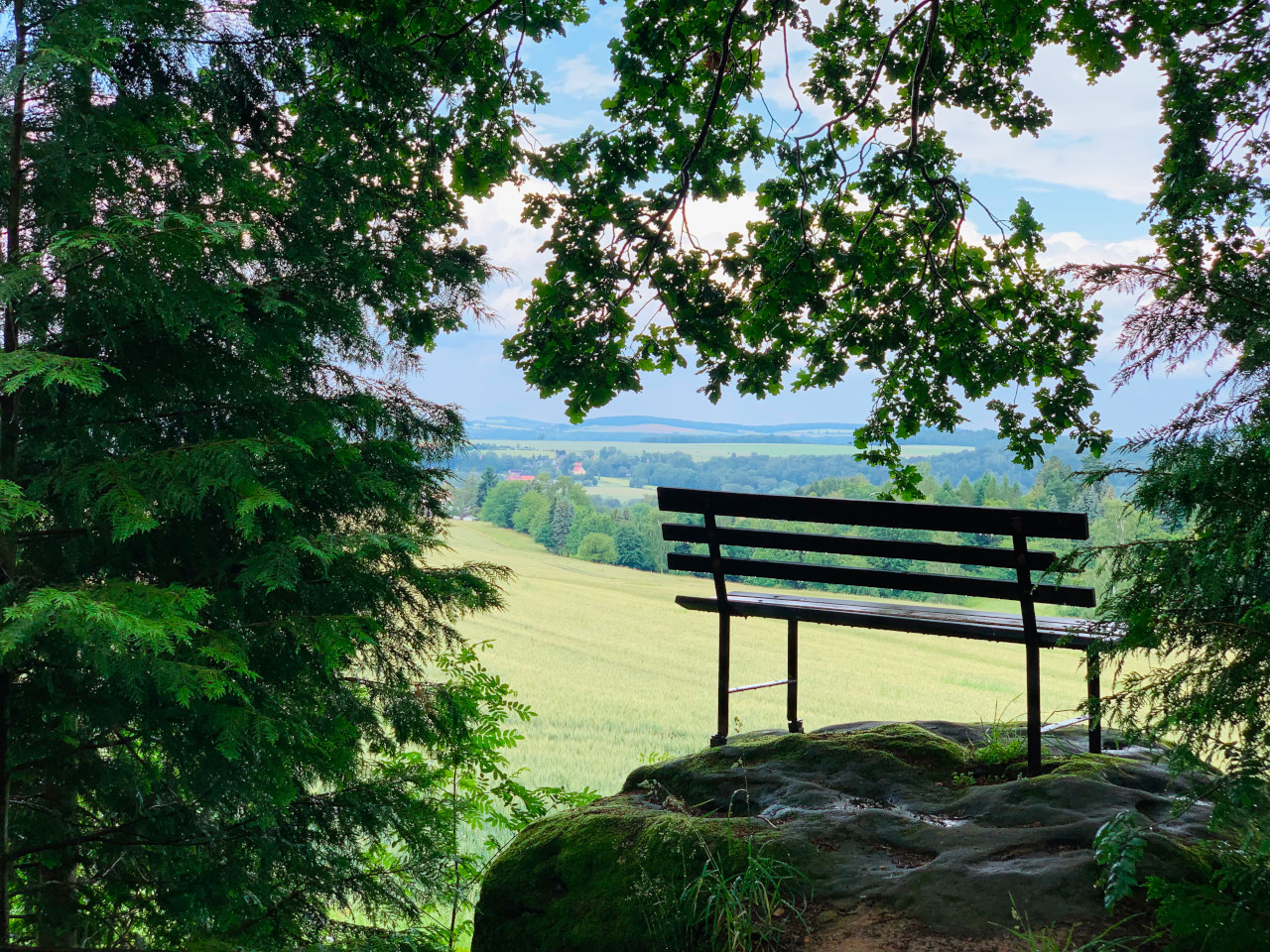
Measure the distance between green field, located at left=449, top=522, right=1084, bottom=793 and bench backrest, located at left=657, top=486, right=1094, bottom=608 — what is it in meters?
2.21

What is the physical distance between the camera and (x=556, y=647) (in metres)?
16.5

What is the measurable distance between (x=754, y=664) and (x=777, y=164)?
13674 millimetres

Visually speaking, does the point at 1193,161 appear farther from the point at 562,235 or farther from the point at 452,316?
the point at 452,316

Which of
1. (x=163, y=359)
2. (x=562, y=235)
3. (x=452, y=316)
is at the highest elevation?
(x=562, y=235)

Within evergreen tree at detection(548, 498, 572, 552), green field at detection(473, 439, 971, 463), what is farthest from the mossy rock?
green field at detection(473, 439, 971, 463)

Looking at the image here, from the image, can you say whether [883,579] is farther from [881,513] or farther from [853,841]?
[853,841]

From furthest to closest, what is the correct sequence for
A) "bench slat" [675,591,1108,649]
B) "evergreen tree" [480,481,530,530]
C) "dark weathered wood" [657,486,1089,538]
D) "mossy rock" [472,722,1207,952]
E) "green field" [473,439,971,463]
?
"green field" [473,439,971,463], "evergreen tree" [480,481,530,530], "bench slat" [675,591,1108,649], "dark weathered wood" [657,486,1089,538], "mossy rock" [472,722,1207,952]

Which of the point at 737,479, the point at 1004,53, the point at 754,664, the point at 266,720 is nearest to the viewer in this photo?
the point at 266,720

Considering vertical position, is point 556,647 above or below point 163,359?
below

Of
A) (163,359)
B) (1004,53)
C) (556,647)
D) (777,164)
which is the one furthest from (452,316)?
(556,647)

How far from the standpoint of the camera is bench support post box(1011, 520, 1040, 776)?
3.91m

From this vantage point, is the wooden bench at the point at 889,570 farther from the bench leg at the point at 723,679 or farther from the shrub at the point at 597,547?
the shrub at the point at 597,547

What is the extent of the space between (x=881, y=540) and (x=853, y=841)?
1.53 metres

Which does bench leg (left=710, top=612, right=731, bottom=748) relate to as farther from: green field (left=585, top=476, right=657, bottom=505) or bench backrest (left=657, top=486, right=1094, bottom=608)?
green field (left=585, top=476, right=657, bottom=505)
